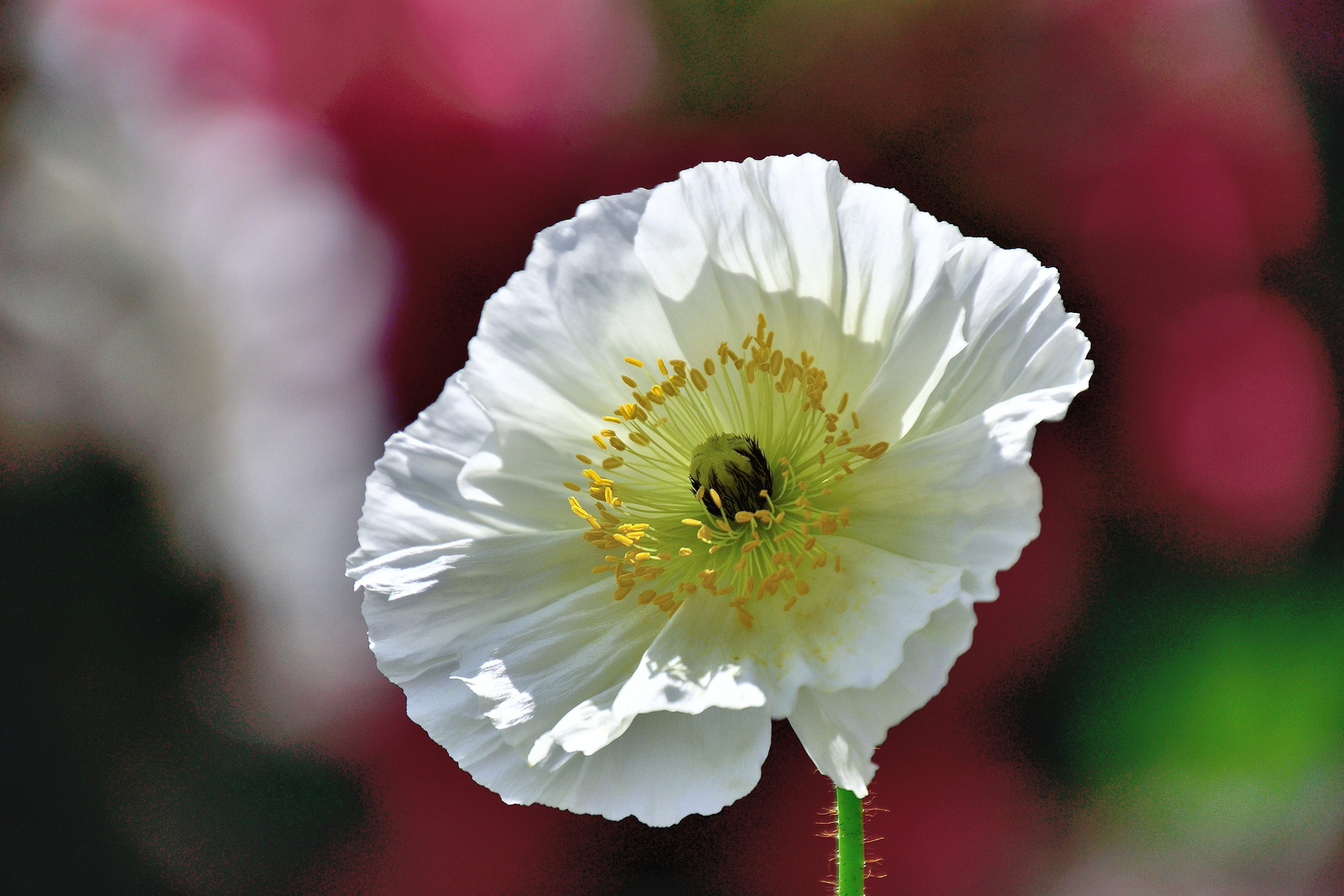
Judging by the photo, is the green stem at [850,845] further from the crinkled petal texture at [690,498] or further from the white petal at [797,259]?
the white petal at [797,259]

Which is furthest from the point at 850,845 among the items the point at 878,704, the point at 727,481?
the point at 727,481

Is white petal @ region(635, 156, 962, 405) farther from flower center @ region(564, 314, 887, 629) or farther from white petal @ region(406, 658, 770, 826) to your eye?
white petal @ region(406, 658, 770, 826)

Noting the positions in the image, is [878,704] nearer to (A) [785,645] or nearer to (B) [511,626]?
(A) [785,645]

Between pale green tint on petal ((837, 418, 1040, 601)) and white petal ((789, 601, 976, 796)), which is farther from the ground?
pale green tint on petal ((837, 418, 1040, 601))

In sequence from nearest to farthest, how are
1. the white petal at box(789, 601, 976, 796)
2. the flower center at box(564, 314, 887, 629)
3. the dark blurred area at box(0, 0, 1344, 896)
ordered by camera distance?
the white petal at box(789, 601, 976, 796)
the flower center at box(564, 314, 887, 629)
the dark blurred area at box(0, 0, 1344, 896)

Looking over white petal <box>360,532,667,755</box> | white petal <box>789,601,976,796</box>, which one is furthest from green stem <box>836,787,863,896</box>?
white petal <box>360,532,667,755</box>

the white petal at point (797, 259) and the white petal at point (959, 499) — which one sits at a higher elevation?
the white petal at point (797, 259)

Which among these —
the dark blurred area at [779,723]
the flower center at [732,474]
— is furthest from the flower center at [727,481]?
the dark blurred area at [779,723]
